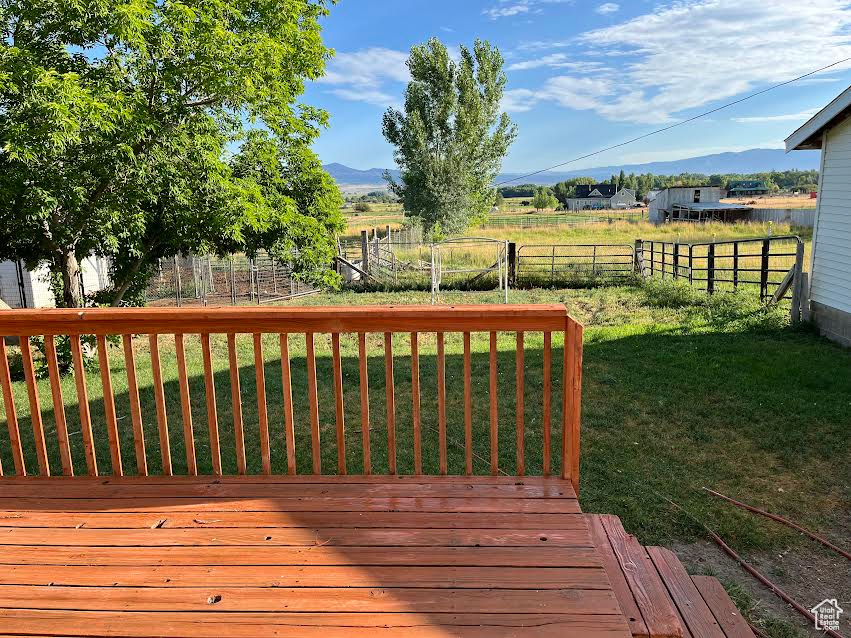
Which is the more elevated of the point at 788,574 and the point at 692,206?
the point at 692,206

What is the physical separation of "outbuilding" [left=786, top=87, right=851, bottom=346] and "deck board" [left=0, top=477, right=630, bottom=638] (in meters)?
7.68

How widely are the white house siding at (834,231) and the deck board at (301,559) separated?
7746 millimetres

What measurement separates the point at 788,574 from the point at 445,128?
23132 millimetres

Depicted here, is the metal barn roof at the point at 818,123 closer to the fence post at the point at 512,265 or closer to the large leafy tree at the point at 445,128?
the fence post at the point at 512,265

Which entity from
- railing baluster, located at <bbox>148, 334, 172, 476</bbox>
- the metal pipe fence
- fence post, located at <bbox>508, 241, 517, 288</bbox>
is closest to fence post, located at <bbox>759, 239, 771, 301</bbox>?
the metal pipe fence

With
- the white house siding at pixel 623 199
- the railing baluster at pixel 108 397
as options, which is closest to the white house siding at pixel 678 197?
the white house siding at pixel 623 199

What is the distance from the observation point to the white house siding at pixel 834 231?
7.88 meters

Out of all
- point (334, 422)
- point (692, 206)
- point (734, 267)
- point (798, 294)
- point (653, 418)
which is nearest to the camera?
point (653, 418)

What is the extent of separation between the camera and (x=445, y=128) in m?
24.1

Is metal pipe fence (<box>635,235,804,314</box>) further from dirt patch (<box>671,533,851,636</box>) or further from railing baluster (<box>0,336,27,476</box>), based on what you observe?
railing baluster (<box>0,336,27,476</box>)

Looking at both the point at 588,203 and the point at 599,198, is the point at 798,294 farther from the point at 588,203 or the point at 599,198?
the point at 599,198

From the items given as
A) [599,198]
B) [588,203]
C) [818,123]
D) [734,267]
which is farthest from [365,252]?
[599,198]

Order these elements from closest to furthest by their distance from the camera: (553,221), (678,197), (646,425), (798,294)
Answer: (646,425), (798,294), (553,221), (678,197)

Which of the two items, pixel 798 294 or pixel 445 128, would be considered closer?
pixel 798 294
